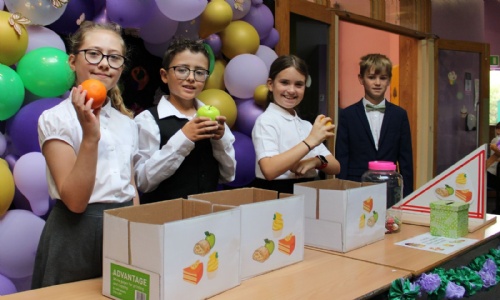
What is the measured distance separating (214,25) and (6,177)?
1427 mm

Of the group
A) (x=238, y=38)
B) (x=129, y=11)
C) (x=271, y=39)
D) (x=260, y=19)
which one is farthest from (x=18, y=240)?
(x=271, y=39)

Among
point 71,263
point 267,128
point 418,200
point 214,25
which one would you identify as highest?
point 214,25

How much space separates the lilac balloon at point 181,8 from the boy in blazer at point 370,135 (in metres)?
0.94

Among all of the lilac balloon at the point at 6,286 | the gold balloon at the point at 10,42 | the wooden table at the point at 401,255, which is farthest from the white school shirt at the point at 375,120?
the lilac balloon at the point at 6,286

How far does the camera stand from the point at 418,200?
1.92 m

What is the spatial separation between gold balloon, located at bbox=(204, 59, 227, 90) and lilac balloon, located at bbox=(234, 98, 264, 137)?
0.18 meters

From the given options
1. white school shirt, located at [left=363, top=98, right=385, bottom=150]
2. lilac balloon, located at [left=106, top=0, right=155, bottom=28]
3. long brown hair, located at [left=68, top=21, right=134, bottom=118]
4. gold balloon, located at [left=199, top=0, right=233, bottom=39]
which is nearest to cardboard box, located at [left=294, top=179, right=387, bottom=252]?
long brown hair, located at [left=68, top=21, right=134, bottom=118]

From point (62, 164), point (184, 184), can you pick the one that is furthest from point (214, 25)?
point (62, 164)

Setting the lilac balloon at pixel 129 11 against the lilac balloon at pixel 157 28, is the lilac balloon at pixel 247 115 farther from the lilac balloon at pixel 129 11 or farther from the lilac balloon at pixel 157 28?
the lilac balloon at pixel 129 11

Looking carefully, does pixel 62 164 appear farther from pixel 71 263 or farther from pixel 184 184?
Answer: pixel 184 184

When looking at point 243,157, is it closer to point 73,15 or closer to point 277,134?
point 277,134

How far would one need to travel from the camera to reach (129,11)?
2.50 m

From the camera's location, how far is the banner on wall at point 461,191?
1.85 metres

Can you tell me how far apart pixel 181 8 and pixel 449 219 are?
171 centimetres
